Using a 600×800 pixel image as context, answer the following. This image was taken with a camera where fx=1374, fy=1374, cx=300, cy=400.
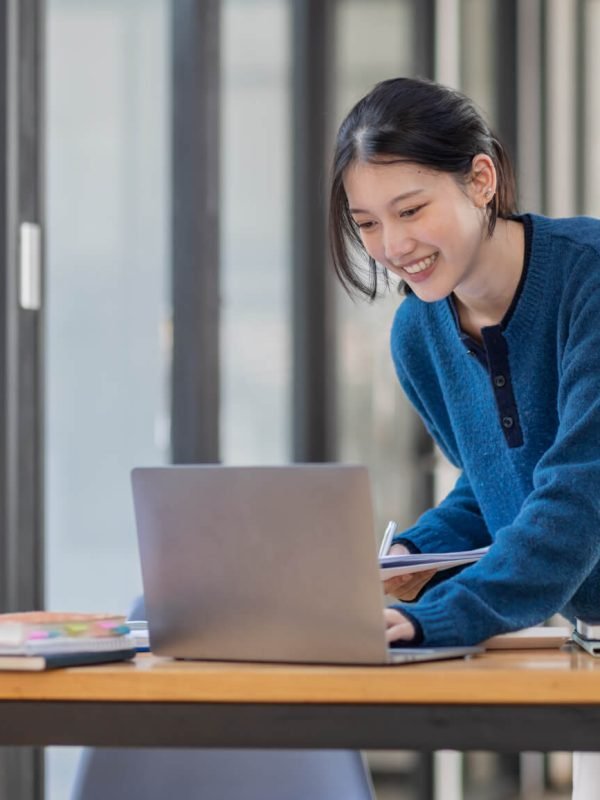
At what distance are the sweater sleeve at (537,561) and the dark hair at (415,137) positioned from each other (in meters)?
0.34

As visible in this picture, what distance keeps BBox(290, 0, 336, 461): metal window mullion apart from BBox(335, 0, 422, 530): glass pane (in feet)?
0.17

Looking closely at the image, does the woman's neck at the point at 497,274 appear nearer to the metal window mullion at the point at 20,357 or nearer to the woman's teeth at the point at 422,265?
the woman's teeth at the point at 422,265

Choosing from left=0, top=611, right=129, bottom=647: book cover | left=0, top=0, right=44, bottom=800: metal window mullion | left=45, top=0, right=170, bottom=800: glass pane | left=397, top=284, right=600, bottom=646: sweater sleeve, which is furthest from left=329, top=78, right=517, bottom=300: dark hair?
left=45, top=0, right=170, bottom=800: glass pane

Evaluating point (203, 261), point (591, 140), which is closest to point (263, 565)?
point (203, 261)

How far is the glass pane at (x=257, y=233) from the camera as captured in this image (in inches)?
136

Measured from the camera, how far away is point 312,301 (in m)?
3.49

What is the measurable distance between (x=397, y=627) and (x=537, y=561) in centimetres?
16

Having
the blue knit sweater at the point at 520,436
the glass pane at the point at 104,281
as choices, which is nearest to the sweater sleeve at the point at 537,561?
the blue knit sweater at the point at 520,436

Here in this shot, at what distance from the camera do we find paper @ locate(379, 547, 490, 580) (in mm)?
1472

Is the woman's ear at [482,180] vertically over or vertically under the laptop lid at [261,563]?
over

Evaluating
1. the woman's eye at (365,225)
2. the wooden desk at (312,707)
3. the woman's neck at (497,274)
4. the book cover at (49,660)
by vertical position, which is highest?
the woman's eye at (365,225)

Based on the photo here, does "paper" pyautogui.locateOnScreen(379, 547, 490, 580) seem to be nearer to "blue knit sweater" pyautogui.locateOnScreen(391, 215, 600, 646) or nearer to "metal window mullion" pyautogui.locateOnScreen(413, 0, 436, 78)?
"blue knit sweater" pyautogui.locateOnScreen(391, 215, 600, 646)

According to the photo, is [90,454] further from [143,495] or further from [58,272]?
[143,495]

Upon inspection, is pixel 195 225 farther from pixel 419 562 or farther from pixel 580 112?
pixel 419 562
